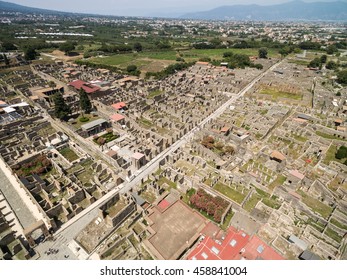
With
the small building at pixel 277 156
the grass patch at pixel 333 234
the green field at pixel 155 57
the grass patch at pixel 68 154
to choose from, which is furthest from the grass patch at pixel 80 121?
the green field at pixel 155 57

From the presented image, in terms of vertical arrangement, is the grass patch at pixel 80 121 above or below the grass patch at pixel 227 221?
above

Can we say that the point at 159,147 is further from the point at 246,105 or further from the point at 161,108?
the point at 246,105

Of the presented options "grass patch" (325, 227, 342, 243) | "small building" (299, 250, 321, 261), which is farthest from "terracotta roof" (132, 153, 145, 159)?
"grass patch" (325, 227, 342, 243)

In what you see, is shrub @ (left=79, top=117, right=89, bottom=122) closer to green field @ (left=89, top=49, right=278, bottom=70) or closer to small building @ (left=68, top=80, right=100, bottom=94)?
small building @ (left=68, top=80, right=100, bottom=94)

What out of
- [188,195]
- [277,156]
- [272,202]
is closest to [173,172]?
[188,195]

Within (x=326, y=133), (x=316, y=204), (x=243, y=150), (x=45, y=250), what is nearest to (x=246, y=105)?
(x=326, y=133)

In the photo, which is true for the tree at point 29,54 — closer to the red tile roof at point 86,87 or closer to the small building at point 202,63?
the red tile roof at point 86,87
